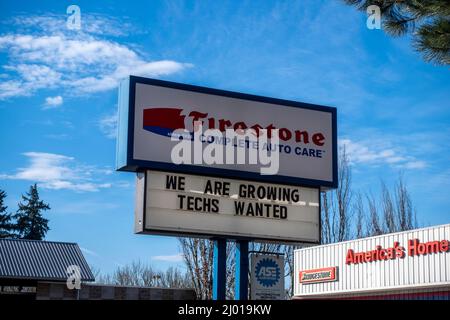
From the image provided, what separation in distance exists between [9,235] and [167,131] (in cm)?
5434

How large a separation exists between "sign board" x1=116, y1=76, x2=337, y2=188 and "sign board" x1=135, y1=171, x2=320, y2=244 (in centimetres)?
24

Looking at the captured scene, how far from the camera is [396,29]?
15.3 meters

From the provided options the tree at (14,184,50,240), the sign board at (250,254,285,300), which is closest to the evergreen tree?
the tree at (14,184,50,240)

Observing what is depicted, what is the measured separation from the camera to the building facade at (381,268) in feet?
99.4

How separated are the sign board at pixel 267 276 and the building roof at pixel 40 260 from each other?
16038 millimetres

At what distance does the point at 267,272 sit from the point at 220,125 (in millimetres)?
3583

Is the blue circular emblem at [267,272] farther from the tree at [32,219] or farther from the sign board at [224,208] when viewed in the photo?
the tree at [32,219]

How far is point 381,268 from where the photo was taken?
33531 millimetres

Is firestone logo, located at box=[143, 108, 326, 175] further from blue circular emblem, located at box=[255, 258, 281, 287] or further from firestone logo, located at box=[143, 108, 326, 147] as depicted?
blue circular emblem, located at box=[255, 258, 281, 287]

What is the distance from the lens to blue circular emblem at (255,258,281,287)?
55.5ft

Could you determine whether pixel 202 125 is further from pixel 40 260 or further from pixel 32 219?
pixel 32 219
